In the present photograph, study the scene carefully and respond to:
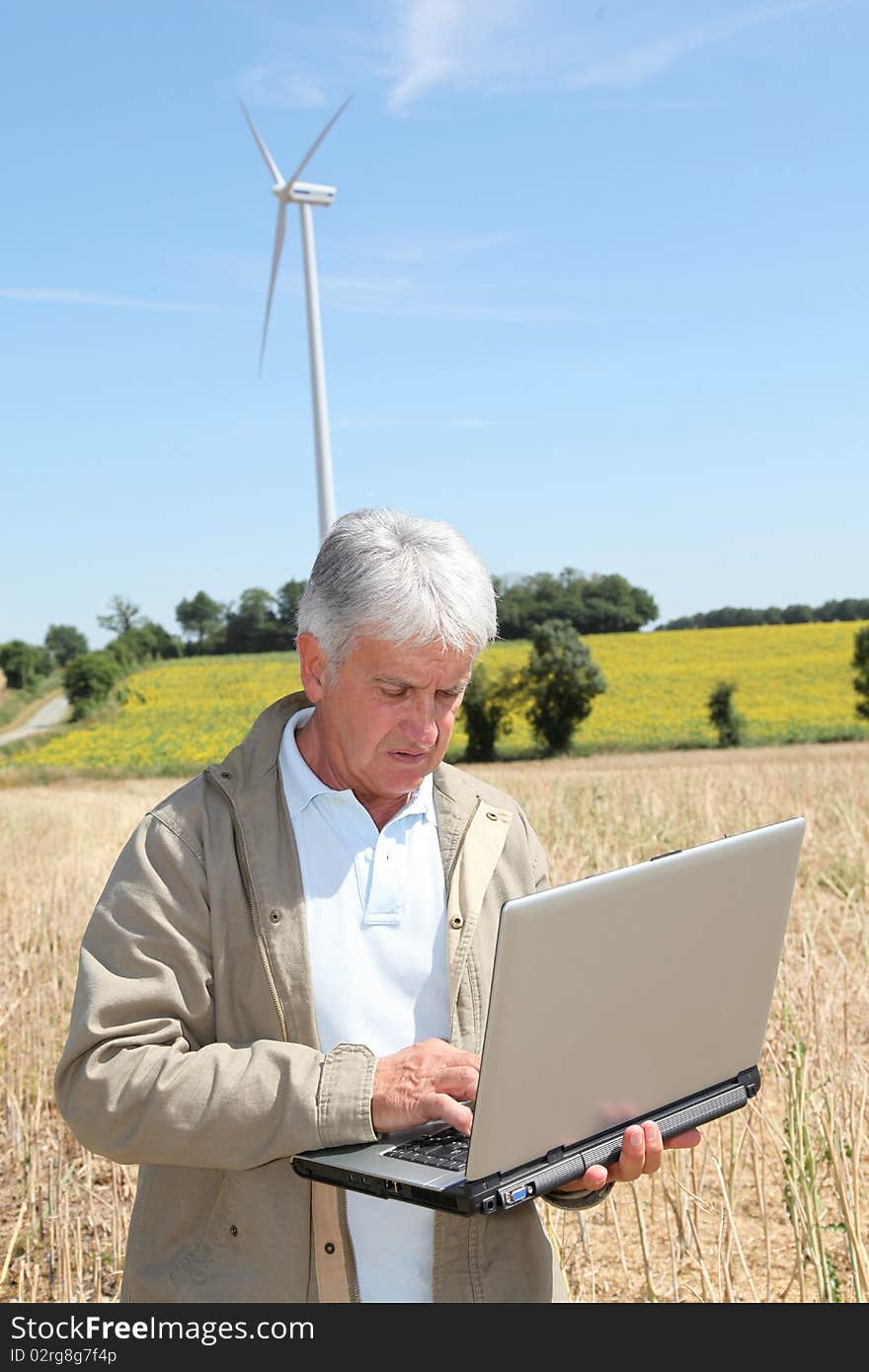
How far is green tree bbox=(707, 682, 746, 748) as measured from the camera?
48278 millimetres

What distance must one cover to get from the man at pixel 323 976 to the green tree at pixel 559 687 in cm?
5090

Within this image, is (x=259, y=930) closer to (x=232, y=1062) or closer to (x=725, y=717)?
(x=232, y=1062)

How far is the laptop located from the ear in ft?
2.06

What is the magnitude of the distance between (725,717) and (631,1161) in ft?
159

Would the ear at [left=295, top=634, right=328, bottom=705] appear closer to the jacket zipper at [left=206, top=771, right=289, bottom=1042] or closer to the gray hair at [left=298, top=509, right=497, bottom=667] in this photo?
the gray hair at [left=298, top=509, right=497, bottom=667]

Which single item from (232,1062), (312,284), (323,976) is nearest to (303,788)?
(323,976)

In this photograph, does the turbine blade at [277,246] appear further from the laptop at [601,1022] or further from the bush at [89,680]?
the bush at [89,680]

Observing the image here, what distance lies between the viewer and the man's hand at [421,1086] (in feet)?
5.88

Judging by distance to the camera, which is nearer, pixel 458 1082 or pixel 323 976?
pixel 458 1082

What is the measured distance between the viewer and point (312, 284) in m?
20.7

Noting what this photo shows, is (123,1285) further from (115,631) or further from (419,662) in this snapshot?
(115,631)

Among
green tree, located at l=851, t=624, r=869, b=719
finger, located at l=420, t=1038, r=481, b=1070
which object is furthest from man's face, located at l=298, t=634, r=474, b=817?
green tree, located at l=851, t=624, r=869, b=719

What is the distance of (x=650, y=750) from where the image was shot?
49.7m

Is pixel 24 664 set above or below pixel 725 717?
above
